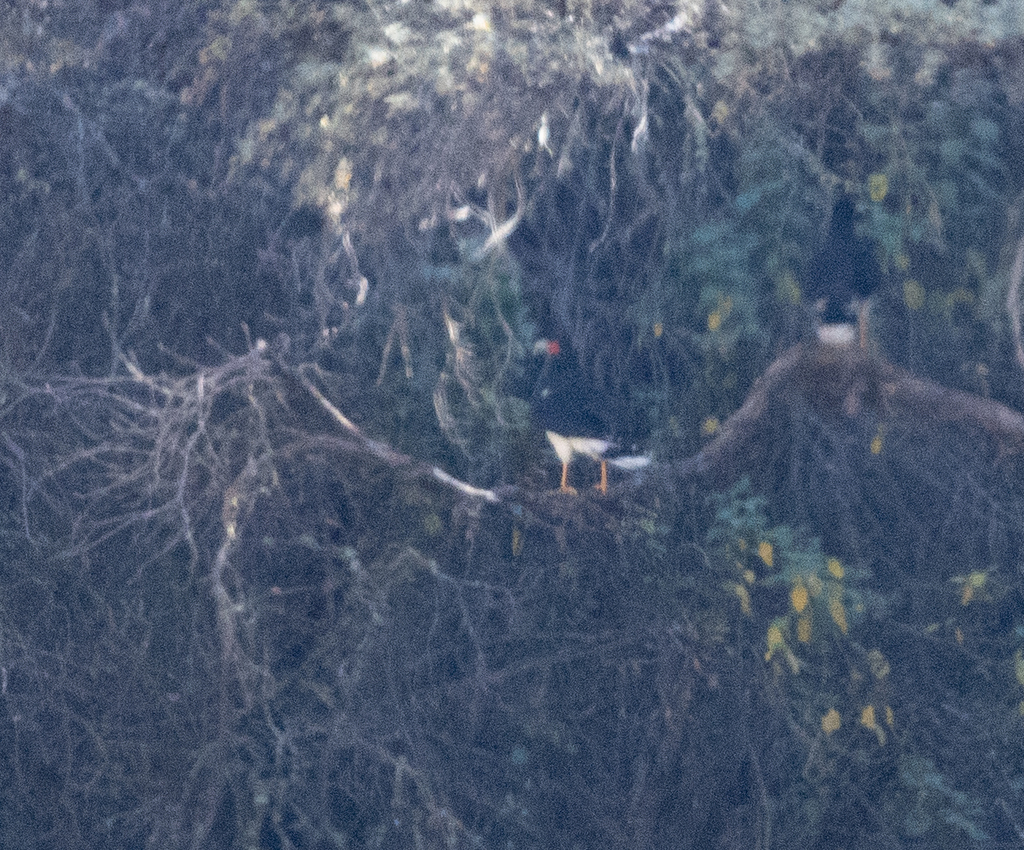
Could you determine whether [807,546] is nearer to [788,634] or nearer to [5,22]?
[788,634]

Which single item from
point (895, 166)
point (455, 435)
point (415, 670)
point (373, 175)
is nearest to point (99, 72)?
point (373, 175)

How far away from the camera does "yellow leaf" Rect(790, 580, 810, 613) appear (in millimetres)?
2783

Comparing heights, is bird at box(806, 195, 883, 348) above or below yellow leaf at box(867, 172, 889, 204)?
below

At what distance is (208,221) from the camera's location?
2812mm

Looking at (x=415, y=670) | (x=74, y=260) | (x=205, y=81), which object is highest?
(x=205, y=81)

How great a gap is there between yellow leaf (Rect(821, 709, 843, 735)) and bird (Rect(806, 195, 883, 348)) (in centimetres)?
98

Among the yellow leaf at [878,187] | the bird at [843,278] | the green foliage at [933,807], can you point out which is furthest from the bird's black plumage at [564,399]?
the green foliage at [933,807]

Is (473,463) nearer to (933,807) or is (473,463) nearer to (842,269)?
(842,269)

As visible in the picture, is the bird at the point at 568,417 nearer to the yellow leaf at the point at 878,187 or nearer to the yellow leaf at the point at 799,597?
the yellow leaf at the point at 799,597

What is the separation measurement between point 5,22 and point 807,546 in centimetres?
258

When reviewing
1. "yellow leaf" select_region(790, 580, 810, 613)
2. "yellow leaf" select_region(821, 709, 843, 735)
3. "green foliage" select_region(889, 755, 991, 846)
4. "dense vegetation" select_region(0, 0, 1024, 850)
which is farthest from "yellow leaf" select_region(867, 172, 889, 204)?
"green foliage" select_region(889, 755, 991, 846)

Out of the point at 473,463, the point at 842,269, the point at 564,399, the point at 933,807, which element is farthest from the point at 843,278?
the point at 933,807

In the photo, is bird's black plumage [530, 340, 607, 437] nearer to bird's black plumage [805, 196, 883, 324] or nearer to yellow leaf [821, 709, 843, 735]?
bird's black plumage [805, 196, 883, 324]

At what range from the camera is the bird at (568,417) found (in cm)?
279
